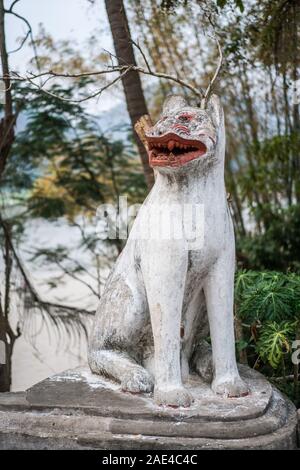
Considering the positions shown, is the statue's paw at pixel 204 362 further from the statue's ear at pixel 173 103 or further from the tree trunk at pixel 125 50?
the tree trunk at pixel 125 50

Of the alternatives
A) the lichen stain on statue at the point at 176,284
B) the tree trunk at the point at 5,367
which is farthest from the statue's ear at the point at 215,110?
the tree trunk at the point at 5,367

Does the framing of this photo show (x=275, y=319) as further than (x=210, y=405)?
Yes

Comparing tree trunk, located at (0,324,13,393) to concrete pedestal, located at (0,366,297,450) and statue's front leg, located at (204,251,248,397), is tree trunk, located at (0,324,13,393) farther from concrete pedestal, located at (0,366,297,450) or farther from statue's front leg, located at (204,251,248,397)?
statue's front leg, located at (204,251,248,397)

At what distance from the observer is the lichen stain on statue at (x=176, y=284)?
2373mm

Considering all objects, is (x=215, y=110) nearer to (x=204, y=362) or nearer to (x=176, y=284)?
(x=176, y=284)

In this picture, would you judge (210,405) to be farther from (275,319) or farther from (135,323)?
(275,319)

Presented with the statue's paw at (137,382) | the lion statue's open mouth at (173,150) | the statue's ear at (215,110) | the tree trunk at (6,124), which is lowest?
the statue's paw at (137,382)

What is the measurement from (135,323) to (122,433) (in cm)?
42

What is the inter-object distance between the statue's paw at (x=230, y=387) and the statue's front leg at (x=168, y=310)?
0.14 meters

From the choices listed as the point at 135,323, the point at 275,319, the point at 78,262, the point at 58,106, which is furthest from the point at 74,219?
the point at 135,323
